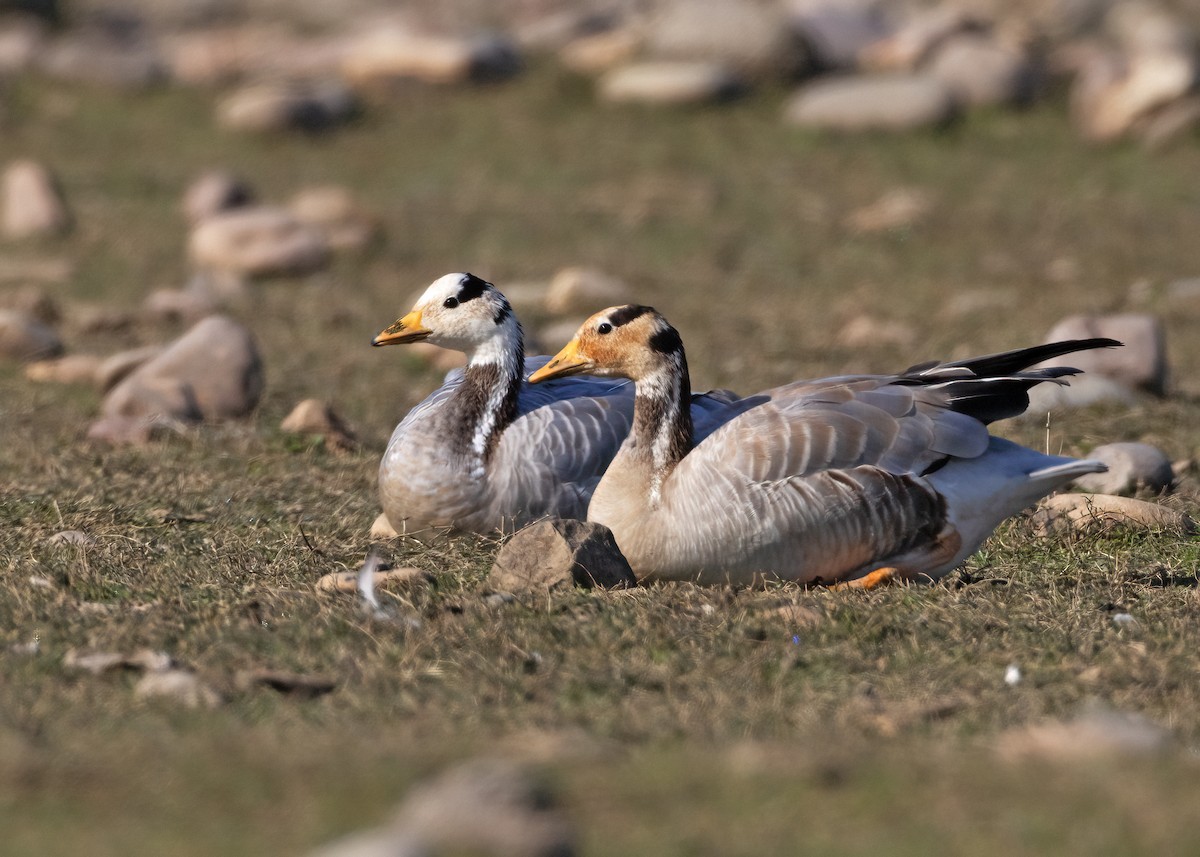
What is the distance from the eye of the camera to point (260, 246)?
40.7 feet

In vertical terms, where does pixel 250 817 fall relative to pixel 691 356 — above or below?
above

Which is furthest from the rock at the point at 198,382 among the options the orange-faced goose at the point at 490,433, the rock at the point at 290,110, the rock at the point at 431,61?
the rock at the point at 431,61

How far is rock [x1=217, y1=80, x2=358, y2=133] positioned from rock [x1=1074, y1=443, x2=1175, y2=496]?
10338 millimetres

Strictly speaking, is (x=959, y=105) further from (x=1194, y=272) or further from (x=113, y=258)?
(x=113, y=258)

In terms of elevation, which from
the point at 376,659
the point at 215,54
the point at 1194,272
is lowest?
the point at 1194,272

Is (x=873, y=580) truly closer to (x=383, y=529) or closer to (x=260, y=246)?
(x=383, y=529)

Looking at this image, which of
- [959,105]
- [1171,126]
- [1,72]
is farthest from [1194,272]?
[1,72]

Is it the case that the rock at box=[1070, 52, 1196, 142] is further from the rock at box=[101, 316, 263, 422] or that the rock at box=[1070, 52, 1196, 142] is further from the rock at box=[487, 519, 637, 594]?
the rock at box=[487, 519, 637, 594]

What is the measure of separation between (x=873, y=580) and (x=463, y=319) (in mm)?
2003

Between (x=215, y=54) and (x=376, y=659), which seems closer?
(x=376, y=659)

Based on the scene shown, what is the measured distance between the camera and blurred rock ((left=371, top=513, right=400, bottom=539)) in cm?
620

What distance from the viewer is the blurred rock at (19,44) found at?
17.6m

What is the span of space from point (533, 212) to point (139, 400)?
589 cm

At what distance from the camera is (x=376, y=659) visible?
4.58 meters
